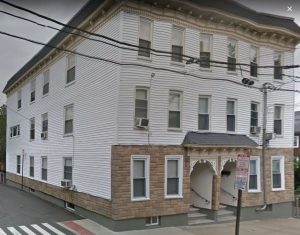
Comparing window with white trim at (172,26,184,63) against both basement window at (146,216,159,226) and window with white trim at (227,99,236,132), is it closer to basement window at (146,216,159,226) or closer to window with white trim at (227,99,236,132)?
window with white trim at (227,99,236,132)

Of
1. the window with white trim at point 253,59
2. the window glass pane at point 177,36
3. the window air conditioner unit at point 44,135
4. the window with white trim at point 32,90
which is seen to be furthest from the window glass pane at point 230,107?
the window with white trim at point 32,90

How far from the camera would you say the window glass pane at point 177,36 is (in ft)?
48.3

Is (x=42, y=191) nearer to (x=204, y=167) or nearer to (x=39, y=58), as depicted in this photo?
(x=39, y=58)

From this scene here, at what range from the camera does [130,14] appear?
1352 cm

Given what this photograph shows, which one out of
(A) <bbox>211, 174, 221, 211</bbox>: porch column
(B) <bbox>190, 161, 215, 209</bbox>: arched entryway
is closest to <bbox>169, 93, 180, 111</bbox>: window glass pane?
(B) <bbox>190, 161, 215, 209</bbox>: arched entryway

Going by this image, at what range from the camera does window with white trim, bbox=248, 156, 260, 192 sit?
16859 mm

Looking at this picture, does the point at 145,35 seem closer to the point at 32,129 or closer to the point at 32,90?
the point at 32,90

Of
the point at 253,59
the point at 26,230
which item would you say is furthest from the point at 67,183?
the point at 253,59

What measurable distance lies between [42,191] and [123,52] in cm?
1086

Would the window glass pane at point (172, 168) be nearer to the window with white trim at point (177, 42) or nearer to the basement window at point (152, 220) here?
the basement window at point (152, 220)

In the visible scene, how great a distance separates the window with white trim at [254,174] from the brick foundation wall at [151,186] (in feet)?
12.8

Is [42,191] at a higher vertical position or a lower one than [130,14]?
lower

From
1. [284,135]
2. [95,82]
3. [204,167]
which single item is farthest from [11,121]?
[284,135]

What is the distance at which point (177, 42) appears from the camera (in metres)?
14.8
